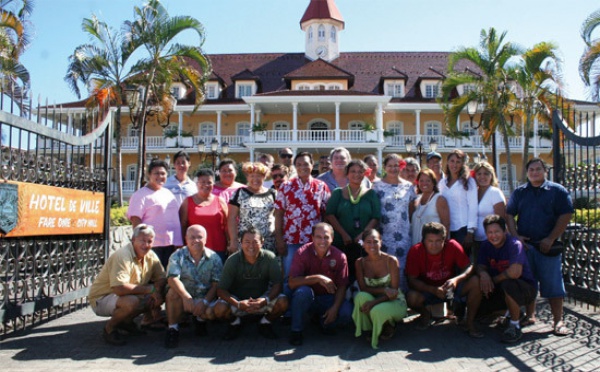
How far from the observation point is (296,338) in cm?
497

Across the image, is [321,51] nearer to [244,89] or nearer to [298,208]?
[244,89]

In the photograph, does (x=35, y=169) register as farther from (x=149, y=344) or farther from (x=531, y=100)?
(x=531, y=100)

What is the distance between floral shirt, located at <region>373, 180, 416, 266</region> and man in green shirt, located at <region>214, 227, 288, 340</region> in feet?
4.56

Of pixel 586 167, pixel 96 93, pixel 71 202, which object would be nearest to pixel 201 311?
pixel 71 202

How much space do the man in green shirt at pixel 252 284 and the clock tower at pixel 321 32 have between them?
31.7 meters

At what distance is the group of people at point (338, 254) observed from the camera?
5113 mm

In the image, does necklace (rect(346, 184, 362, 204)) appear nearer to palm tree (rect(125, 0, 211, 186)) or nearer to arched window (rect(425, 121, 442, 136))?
palm tree (rect(125, 0, 211, 186))

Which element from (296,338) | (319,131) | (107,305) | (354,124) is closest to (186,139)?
(319,131)

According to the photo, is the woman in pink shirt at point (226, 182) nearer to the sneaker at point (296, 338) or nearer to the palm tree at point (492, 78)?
the sneaker at point (296, 338)

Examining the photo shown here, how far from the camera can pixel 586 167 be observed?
20.2 ft

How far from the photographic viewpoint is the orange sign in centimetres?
489

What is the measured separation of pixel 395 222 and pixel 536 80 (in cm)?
1440

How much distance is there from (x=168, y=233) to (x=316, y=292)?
79.2 inches

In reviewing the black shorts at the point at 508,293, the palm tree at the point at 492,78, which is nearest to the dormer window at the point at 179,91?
the palm tree at the point at 492,78
